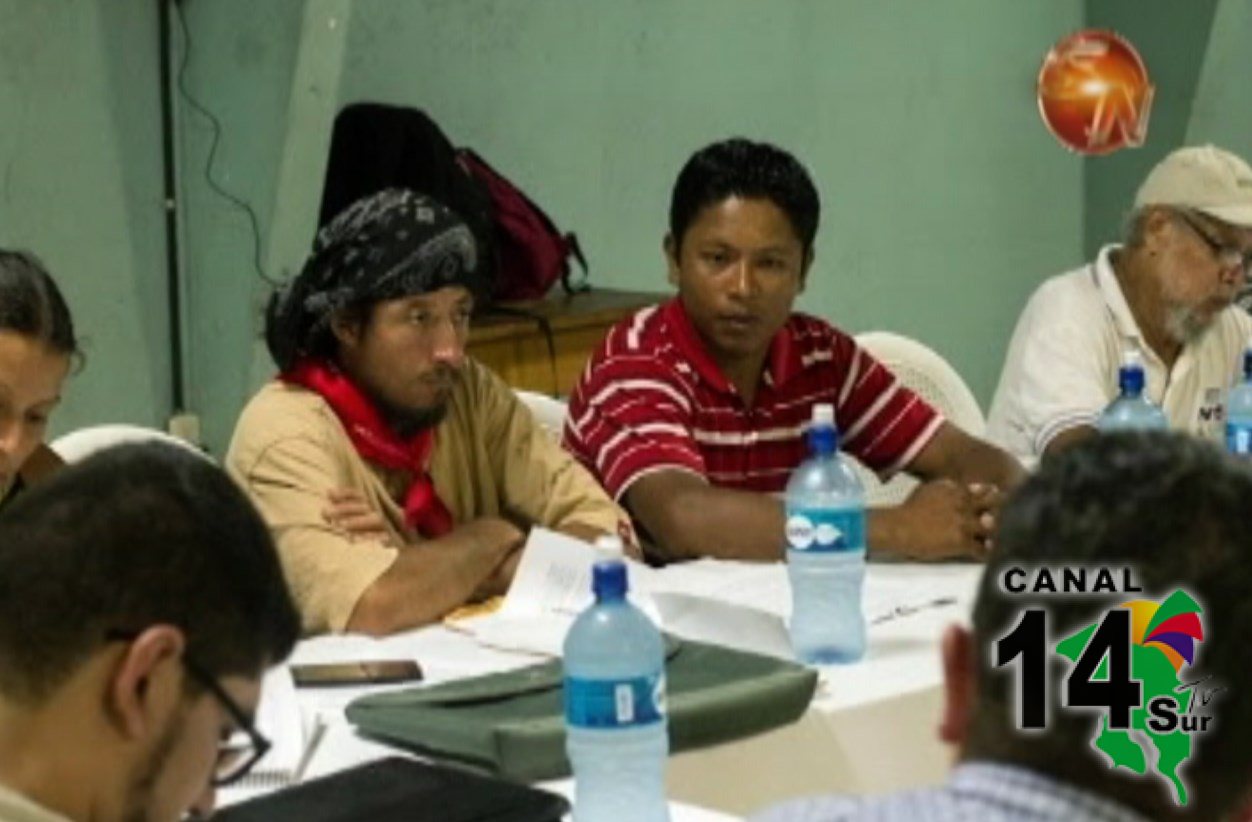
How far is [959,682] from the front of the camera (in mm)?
1265

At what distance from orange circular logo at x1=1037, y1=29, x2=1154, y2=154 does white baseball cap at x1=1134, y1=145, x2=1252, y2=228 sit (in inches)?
63.4

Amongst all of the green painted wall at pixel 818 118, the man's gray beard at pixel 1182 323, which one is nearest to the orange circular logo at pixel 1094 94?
the green painted wall at pixel 818 118

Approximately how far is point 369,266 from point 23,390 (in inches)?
27.1

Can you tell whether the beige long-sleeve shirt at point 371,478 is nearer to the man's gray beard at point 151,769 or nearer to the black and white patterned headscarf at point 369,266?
the black and white patterned headscarf at point 369,266

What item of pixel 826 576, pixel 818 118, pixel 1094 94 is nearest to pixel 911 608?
pixel 826 576

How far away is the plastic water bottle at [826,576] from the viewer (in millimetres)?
2820

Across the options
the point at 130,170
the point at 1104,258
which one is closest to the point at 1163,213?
the point at 1104,258

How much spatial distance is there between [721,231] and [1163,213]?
3.29 ft

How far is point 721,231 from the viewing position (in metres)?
3.65

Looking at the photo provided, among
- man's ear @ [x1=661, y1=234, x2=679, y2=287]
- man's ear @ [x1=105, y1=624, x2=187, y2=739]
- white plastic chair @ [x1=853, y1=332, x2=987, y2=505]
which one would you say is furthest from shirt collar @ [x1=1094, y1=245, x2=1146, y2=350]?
man's ear @ [x1=105, y1=624, x2=187, y2=739]

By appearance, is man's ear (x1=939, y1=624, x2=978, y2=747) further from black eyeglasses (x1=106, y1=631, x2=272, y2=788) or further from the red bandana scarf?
the red bandana scarf

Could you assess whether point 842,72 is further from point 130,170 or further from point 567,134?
point 130,170

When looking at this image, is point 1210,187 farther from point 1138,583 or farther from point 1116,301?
point 1138,583

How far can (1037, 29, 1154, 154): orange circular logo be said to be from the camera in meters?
5.81
